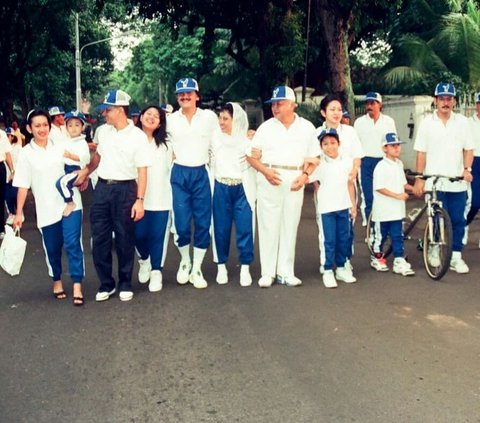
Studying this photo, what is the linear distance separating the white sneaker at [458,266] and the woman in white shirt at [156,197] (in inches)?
121

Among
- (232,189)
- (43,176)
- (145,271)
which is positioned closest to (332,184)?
(232,189)

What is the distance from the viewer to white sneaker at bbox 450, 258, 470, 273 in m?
7.75

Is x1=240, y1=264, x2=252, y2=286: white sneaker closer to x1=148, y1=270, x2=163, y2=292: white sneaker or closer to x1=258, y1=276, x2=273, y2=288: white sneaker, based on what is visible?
x1=258, y1=276, x2=273, y2=288: white sneaker

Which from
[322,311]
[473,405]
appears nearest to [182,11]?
[322,311]

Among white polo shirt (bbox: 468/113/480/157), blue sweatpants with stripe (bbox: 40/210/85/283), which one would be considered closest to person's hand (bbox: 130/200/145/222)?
blue sweatpants with stripe (bbox: 40/210/85/283)

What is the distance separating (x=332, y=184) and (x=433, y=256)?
51.7 inches

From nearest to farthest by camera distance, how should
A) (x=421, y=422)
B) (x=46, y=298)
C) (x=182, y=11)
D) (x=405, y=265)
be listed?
(x=421, y=422) → (x=46, y=298) → (x=405, y=265) → (x=182, y=11)

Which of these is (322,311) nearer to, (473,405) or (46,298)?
(473,405)

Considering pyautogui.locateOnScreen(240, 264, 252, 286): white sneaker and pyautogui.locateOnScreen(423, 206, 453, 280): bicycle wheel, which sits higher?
pyautogui.locateOnScreen(423, 206, 453, 280): bicycle wheel

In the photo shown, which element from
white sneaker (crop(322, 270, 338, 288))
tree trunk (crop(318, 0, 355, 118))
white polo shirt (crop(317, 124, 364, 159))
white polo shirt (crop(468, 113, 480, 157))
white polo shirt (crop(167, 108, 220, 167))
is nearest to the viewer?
white polo shirt (crop(167, 108, 220, 167))

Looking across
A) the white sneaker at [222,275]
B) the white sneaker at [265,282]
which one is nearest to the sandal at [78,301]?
the white sneaker at [222,275]

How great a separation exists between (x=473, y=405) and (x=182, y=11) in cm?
2061

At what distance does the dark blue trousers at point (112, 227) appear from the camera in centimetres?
662

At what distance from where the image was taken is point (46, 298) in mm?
6996
